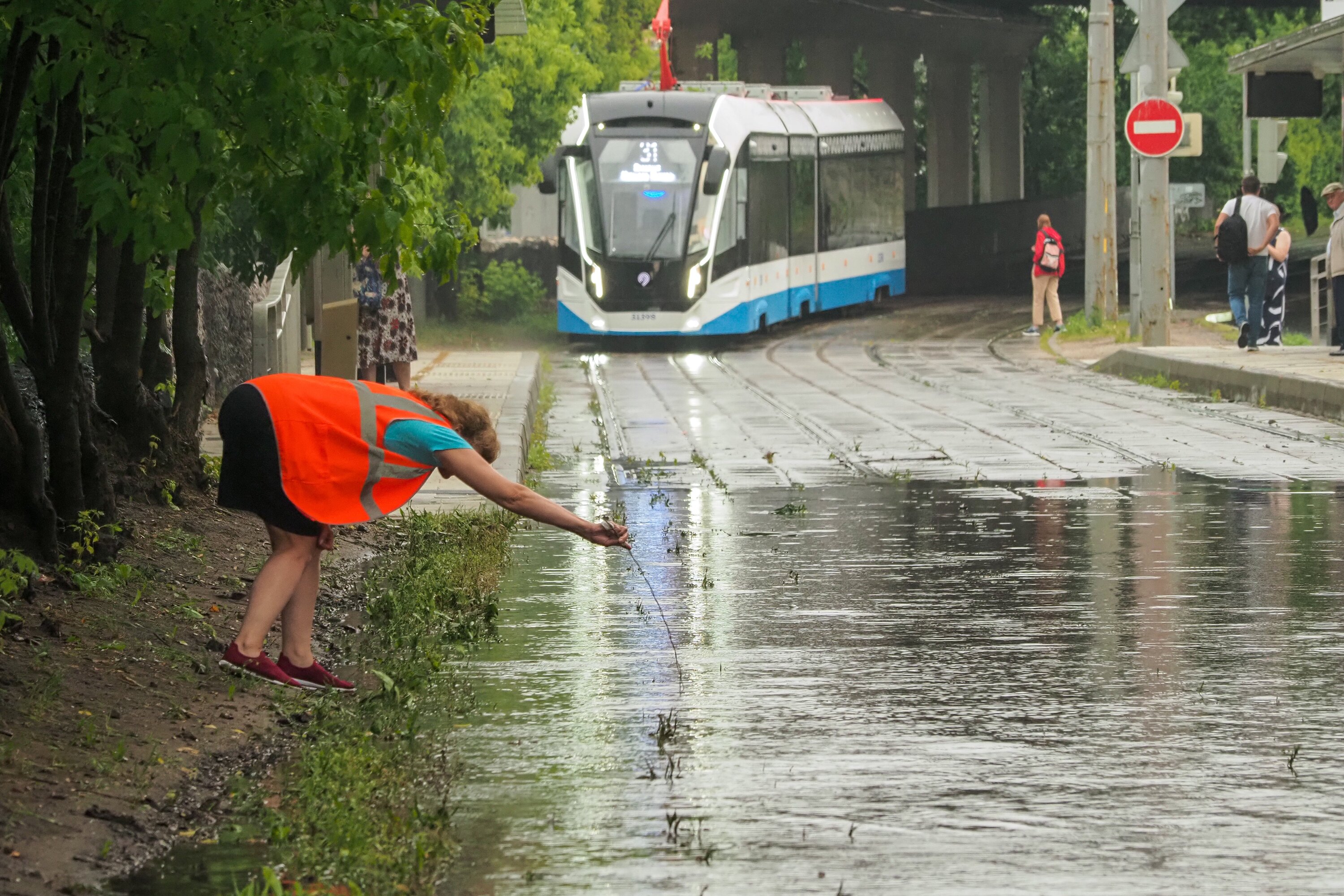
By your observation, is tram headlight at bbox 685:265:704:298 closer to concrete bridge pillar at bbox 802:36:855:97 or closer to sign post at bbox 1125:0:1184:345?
sign post at bbox 1125:0:1184:345

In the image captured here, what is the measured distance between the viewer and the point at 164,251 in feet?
24.1

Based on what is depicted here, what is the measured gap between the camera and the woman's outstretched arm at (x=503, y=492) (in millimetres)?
6738

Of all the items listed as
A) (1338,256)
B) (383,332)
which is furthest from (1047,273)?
(383,332)

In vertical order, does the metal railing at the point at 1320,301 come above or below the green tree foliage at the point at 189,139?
below

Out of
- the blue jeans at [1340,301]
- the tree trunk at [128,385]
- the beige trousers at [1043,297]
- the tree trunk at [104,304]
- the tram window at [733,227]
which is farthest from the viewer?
the beige trousers at [1043,297]

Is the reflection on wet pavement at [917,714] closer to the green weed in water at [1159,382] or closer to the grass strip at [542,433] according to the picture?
the grass strip at [542,433]

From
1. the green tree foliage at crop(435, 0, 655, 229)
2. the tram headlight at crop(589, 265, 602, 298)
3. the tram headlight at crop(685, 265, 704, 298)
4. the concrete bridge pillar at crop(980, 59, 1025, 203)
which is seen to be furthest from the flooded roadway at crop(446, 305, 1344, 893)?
the concrete bridge pillar at crop(980, 59, 1025, 203)

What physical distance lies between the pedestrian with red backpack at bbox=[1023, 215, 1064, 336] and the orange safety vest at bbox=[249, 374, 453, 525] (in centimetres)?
2384

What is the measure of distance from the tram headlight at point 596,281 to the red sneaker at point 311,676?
22505mm

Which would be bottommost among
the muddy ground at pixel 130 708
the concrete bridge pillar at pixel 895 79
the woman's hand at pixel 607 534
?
the muddy ground at pixel 130 708

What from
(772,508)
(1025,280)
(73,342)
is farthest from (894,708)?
(1025,280)

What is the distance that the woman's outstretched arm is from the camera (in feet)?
22.1

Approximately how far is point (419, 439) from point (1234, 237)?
1787 cm

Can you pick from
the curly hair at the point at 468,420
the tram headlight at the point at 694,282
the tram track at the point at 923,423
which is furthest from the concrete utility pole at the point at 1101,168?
the curly hair at the point at 468,420
